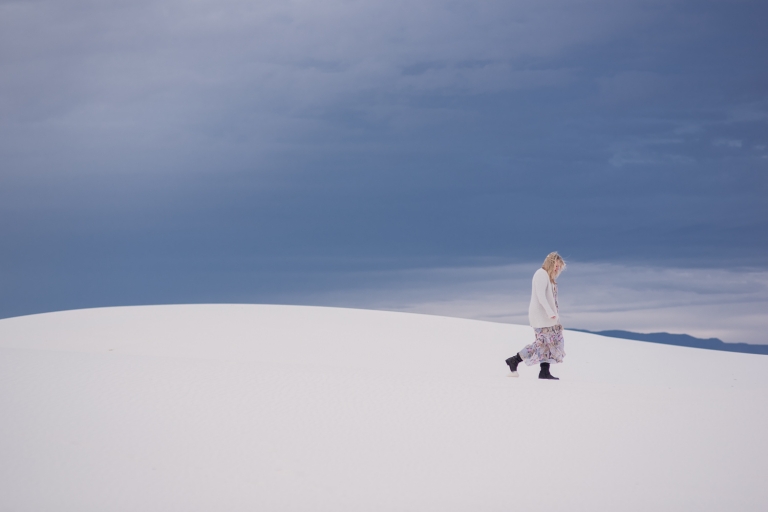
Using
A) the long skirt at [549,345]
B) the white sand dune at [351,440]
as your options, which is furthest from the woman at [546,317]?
the white sand dune at [351,440]

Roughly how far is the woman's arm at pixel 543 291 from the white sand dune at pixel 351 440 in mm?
935

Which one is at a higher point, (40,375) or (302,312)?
(302,312)

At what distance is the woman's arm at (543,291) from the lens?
7785mm

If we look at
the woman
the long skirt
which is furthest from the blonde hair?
the long skirt

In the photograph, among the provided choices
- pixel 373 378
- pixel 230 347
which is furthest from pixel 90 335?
pixel 373 378

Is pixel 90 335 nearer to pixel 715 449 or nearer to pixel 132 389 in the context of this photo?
pixel 132 389

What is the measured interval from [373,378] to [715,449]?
117 inches

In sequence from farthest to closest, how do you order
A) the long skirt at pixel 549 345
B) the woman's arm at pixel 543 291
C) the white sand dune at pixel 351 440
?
the long skirt at pixel 549 345
the woman's arm at pixel 543 291
the white sand dune at pixel 351 440

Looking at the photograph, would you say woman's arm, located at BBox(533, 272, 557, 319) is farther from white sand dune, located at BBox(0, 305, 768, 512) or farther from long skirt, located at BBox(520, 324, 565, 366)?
white sand dune, located at BBox(0, 305, 768, 512)

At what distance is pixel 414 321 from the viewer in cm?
1505

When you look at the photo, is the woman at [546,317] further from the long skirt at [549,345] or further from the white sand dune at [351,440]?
the white sand dune at [351,440]

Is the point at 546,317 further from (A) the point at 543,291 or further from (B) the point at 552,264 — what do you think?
(B) the point at 552,264

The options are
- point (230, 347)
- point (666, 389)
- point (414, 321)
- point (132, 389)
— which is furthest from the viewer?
point (414, 321)

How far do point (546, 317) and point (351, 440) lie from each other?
11.7 feet
